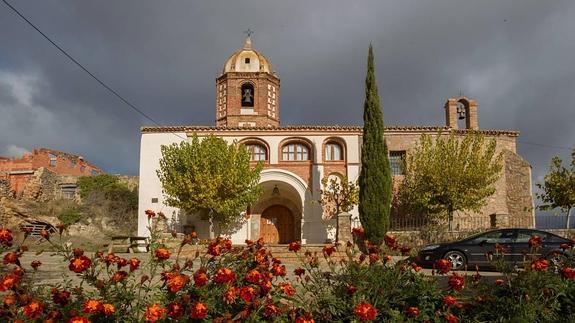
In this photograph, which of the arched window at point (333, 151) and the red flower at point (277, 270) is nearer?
the red flower at point (277, 270)

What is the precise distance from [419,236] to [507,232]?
279 inches

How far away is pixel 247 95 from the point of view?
28672 mm

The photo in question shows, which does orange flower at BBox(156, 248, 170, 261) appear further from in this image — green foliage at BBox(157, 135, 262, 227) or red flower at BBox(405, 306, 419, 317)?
green foliage at BBox(157, 135, 262, 227)

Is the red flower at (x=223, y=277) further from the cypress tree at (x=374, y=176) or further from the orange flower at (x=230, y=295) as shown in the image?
the cypress tree at (x=374, y=176)

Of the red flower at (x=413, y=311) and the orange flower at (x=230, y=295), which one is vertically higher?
the orange flower at (x=230, y=295)

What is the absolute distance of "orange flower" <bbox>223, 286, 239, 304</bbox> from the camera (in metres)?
3.31

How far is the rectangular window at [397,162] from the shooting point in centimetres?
2398

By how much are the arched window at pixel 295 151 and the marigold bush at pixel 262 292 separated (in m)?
19.3

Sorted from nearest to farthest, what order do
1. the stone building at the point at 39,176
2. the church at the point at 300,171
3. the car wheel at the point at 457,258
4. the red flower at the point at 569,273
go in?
the red flower at the point at 569,273 → the car wheel at the point at 457,258 → the church at the point at 300,171 → the stone building at the point at 39,176

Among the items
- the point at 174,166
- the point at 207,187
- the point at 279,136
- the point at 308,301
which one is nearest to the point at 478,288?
the point at 308,301

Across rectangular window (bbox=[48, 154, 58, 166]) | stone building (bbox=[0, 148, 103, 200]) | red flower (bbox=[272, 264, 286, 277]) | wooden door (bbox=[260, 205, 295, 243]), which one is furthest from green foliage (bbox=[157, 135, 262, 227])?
rectangular window (bbox=[48, 154, 58, 166])

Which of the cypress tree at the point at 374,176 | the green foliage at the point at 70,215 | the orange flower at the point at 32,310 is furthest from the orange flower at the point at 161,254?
the green foliage at the point at 70,215

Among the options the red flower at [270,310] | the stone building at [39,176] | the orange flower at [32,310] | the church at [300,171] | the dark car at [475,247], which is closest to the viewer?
the orange flower at [32,310]

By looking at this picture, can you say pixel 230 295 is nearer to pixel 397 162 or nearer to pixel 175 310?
pixel 175 310
